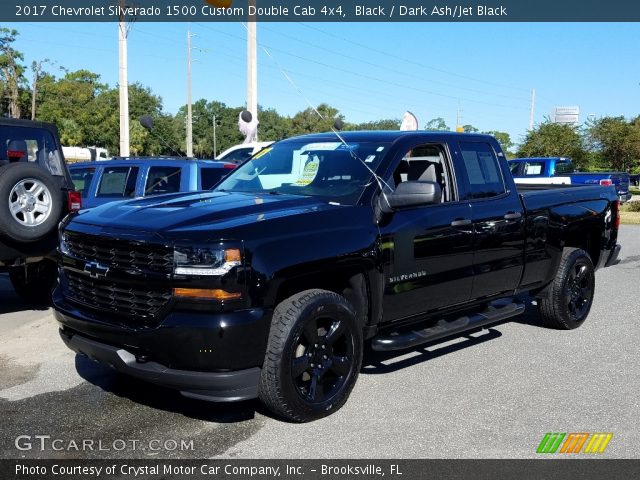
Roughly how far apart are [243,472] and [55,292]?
1948 millimetres

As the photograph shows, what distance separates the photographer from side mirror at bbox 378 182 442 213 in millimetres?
4590

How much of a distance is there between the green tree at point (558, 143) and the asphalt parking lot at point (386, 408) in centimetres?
3763

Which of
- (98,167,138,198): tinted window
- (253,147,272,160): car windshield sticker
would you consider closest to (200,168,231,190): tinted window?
(98,167,138,198): tinted window

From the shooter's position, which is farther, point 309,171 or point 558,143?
point 558,143

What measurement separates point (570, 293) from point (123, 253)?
4677mm

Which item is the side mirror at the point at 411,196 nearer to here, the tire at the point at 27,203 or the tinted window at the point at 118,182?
the tire at the point at 27,203

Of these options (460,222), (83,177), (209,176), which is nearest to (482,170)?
→ (460,222)

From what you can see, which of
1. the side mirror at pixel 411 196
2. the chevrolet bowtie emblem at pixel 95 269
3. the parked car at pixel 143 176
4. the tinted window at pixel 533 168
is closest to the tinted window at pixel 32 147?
the parked car at pixel 143 176

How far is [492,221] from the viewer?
5520mm

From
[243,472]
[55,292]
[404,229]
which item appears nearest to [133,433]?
[243,472]

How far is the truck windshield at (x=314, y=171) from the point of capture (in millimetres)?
4836

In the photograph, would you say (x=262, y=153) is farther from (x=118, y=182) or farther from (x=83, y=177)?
(x=83, y=177)

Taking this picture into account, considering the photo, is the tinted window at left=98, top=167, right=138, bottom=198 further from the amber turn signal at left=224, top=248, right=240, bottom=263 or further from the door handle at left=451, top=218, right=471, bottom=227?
the amber turn signal at left=224, top=248, right=240, bottom=263

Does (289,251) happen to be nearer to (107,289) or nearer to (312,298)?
(312,298)
